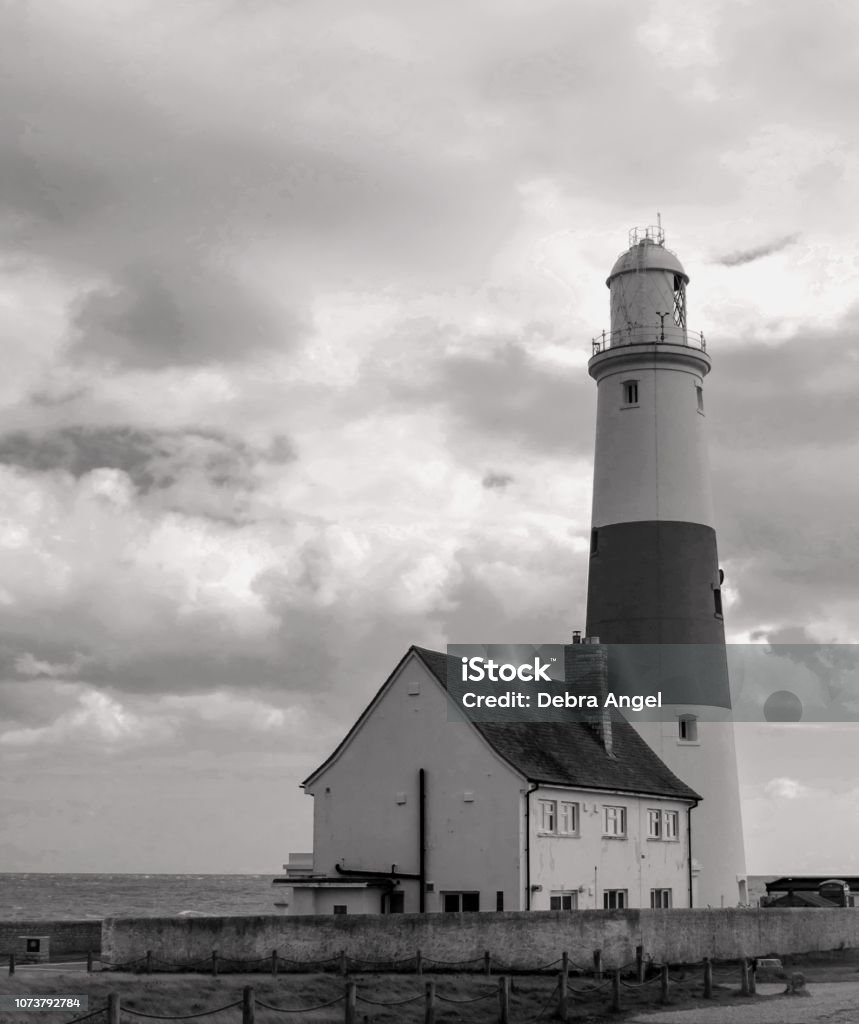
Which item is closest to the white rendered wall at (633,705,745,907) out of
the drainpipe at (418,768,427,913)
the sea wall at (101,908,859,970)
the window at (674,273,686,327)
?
the drainpipe at (418,768,427,913)

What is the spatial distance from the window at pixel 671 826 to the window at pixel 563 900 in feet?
19.2

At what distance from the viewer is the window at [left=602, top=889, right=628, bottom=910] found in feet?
140

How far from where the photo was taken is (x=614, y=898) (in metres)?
43.2

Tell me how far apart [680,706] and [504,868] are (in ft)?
36.6

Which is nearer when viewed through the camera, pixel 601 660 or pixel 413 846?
pixel 413 846

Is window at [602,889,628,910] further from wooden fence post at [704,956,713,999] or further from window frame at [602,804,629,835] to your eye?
wooden fence post at [704,956,713,999]

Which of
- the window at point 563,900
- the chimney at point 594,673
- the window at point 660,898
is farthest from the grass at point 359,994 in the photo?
the chimney at point 594,673

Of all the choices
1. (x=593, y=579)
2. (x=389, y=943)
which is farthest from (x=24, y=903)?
(x=389, y=943)

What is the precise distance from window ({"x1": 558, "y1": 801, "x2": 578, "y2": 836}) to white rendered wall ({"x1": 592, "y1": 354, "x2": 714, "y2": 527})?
10.4 meters

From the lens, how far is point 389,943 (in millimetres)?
33125

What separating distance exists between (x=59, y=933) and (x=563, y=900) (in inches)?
546

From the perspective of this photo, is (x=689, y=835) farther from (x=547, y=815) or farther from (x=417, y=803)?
(x=417, y=803)

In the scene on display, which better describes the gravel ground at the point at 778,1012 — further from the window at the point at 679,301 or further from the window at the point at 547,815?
the window at the point at 679,301

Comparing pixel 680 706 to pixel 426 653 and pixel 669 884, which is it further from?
pixel 426 653
